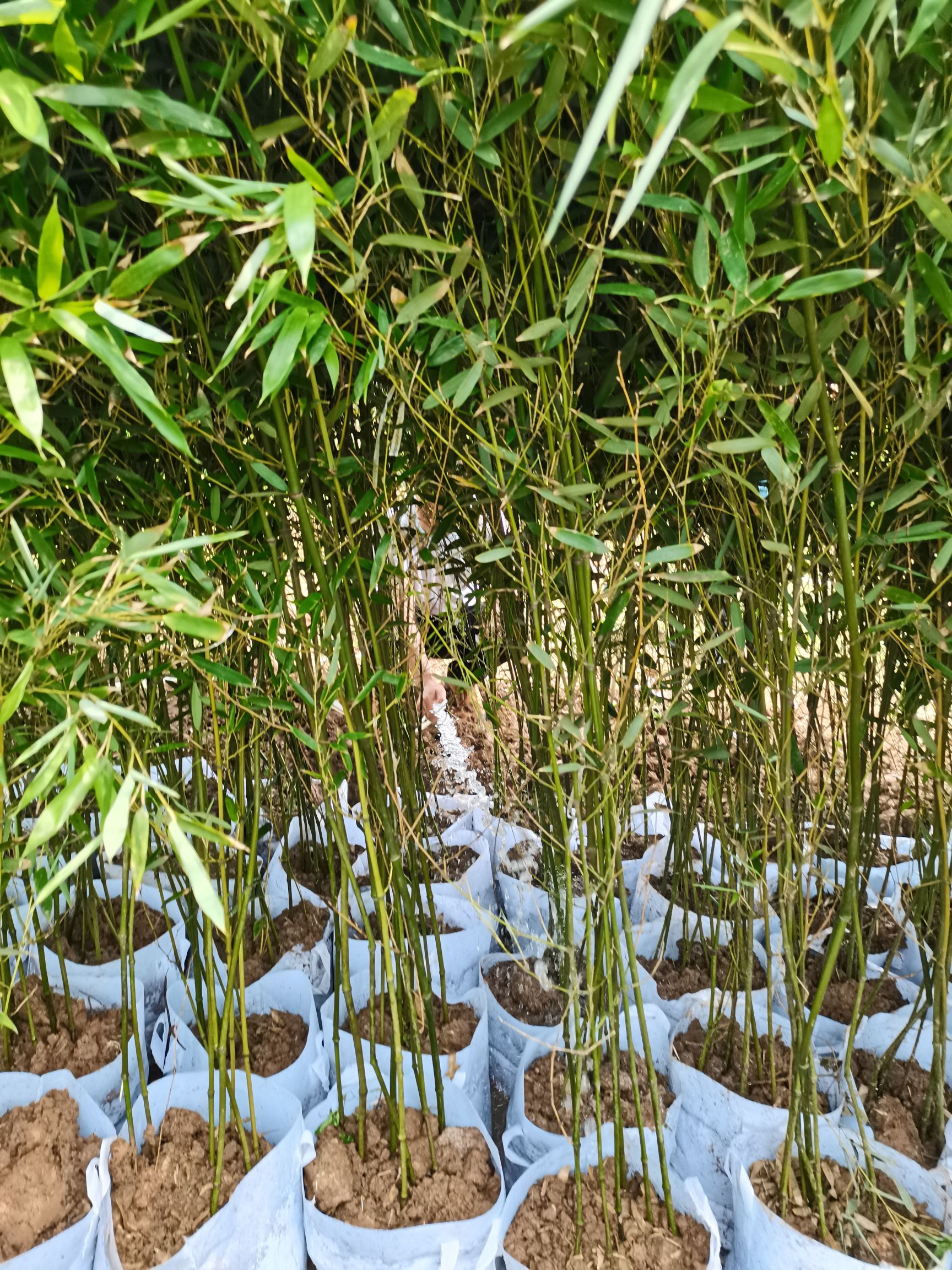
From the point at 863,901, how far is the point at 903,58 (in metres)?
1.40

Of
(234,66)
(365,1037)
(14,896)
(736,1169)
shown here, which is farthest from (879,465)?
(14,896)

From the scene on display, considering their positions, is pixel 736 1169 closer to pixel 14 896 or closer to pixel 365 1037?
pixel 365 1037

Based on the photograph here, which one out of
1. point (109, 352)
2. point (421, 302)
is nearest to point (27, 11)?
point (109, 352)

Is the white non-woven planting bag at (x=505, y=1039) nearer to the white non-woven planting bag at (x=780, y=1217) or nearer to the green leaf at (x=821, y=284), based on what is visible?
the white non-woven planting bag at (x=780, y=1217)

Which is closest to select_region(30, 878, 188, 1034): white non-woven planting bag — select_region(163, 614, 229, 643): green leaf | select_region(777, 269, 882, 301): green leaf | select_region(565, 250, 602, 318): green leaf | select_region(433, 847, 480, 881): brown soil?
select_region(433, 847, 480, 881): brown soil

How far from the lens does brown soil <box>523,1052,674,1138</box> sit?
118 centimetres

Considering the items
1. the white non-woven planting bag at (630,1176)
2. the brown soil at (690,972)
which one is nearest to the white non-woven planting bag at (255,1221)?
the white non-woven planting bag at (630,1176)

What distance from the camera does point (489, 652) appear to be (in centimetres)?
149

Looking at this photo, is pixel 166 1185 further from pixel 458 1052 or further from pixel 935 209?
pixel 935 209

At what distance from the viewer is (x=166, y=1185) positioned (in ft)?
3.59

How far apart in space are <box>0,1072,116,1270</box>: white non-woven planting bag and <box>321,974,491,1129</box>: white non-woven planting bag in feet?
1.16

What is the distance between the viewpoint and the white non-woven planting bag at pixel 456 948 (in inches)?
58.8

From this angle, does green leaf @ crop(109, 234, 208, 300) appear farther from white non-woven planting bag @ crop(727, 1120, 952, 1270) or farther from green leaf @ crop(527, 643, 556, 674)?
white non-woven planting bag @ crop(727, 1120, 952, 1270)

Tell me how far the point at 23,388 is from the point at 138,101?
0.77ft
